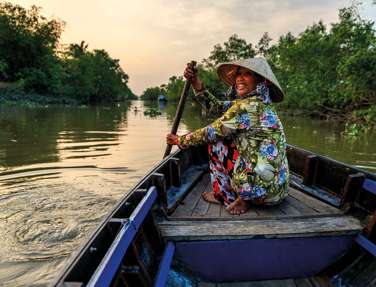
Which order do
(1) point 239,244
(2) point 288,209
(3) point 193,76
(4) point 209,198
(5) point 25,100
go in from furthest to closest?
(5) point 25,100
(3) point 193,76
(4) point 209,198
(2) point 288,209
(1) point 239,244

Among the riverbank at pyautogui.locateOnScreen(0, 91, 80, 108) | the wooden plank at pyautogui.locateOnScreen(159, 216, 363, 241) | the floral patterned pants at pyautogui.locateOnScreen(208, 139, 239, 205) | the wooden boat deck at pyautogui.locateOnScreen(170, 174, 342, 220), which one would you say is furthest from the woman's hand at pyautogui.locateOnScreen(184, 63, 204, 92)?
the riverbank at pyautogui.locateOnScreen(0, 91, 80, 108)

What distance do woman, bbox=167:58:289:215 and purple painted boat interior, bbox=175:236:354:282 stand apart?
17.1 inches

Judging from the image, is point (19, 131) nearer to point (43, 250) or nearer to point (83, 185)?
point (83, 185)

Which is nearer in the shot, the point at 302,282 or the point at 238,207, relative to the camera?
the point at 302,282

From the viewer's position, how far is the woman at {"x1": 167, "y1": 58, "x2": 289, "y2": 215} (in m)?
2.30

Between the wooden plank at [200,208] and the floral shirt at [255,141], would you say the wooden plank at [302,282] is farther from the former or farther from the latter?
the wooden plank at [200,208]

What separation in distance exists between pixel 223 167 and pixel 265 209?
0.43 metres

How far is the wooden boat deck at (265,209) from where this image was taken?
7.84 feet

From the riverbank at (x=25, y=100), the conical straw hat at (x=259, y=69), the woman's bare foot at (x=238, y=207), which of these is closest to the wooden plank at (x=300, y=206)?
the woman's bare foot at (x=238, y=207)

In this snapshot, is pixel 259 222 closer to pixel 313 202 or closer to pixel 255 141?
pixel 255 141

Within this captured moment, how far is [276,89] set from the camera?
8.11 ft

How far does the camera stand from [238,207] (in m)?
2.46

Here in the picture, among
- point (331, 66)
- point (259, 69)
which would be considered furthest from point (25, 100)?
point (259, 69)

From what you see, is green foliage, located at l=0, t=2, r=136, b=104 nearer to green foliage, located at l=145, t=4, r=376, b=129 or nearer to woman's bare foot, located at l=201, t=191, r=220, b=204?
green foliage, located at l=145, t=4, r=376, b=129
